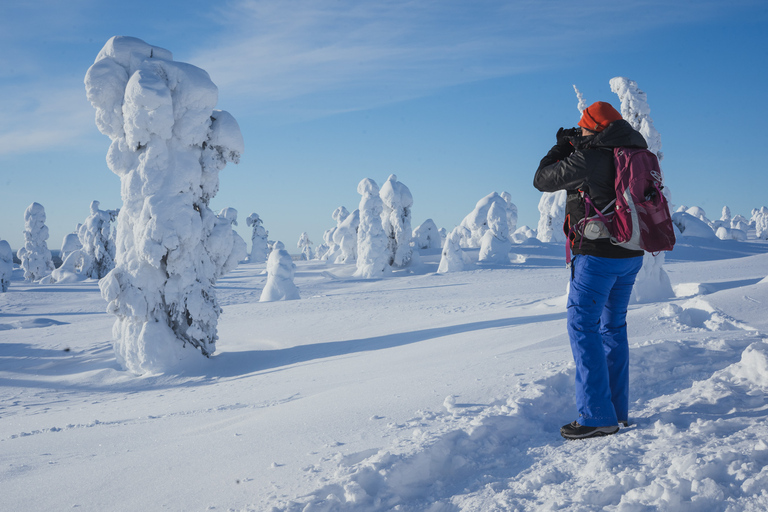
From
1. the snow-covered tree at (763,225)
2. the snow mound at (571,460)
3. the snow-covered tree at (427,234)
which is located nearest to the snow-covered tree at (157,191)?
the snow mound at (571,460)

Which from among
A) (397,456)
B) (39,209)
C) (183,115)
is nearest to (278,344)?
(183,115)

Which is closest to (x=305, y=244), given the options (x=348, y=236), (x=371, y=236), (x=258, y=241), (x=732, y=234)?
(x=258, y=241)

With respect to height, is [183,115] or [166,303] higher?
[183,115]

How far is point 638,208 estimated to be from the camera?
264 centimetres

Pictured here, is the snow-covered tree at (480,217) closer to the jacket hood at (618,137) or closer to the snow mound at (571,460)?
the snow mound at (571,460)

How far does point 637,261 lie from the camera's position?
2.90m

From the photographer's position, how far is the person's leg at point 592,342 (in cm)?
279

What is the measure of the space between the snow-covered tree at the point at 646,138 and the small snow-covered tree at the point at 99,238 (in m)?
35.1

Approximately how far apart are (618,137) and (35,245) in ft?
157

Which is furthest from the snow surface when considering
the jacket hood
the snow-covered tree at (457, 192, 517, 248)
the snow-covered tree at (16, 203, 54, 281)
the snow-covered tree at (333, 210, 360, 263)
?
the snow-covered tree at (16, 203, 54, 281)

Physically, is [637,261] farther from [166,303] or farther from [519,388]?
[166,303]

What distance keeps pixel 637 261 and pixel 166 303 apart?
919cm

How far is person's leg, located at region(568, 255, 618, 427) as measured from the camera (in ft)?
9.14

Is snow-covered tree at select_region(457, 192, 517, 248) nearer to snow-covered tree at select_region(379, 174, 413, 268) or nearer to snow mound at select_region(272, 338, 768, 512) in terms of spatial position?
snow-covered tree at select_region(379, 174, 413, 268)
